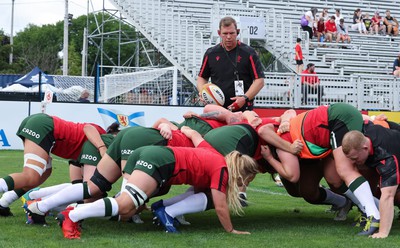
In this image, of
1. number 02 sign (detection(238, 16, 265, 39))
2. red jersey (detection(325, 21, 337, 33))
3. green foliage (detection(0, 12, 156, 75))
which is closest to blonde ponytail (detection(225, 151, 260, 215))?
number 02 sign (detection(238, 16, 265, 39))

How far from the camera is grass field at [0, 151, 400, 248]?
585 centimetres

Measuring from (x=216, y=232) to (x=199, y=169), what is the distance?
27.2 inches

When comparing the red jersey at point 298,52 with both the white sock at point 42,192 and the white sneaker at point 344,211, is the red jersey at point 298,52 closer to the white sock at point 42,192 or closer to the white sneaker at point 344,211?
the white sneaker at point 344,211

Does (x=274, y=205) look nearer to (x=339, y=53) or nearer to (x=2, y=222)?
(x=2, y=222)

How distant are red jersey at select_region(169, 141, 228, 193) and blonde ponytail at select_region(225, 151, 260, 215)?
6cm

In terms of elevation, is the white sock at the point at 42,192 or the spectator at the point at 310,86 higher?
the spectator at the point at 310,86

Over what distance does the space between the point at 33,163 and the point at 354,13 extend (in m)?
24.6

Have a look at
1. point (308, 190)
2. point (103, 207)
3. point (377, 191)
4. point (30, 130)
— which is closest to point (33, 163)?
point (30, 130)

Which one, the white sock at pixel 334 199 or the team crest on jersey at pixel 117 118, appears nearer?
the white sock at pixel 334 199

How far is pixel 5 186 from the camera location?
7.10 metres

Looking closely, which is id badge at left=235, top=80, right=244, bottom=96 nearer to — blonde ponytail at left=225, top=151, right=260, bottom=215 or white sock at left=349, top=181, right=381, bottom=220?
blonde ponytail at left=225, top=151, right=260, bottom=215

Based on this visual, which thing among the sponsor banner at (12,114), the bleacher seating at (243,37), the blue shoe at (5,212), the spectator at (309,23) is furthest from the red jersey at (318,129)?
the spectator at (309,23)

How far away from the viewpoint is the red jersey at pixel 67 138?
7.29m

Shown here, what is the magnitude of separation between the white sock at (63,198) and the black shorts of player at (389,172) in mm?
2849
